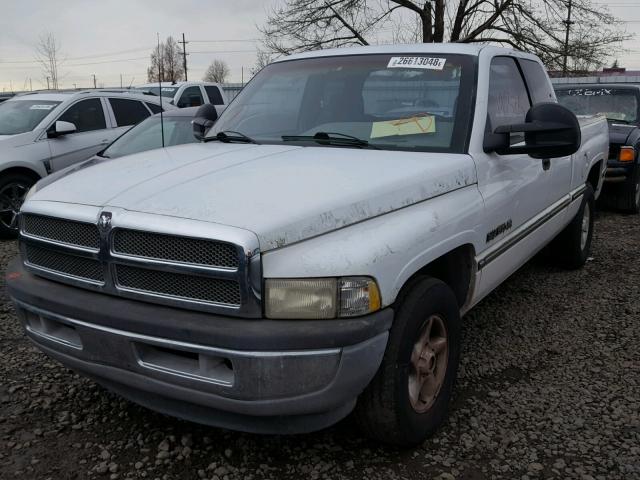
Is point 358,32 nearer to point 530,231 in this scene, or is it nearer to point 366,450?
point 530,231

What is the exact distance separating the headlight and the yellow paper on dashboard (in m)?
1.28

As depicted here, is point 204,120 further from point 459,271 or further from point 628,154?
point 628,154

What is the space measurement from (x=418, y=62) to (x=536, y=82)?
1.50 metres

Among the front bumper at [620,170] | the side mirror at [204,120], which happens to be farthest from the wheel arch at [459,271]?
the front bumper at [620,170]

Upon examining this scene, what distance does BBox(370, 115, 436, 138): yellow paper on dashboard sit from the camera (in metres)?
3.29

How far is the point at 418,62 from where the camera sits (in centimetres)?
355

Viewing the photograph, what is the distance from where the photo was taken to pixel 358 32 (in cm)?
2503

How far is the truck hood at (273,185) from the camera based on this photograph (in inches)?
90.0

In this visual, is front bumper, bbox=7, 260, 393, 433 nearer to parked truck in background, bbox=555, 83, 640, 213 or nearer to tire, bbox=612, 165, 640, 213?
parked truck in background, bbox=555, 83, 640, 213

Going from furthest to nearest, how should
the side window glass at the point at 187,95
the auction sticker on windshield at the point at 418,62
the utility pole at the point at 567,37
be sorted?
the utility pole at the point at 567,37, the side window glass at the point at 187,95, the auction sticker on windshield at the point at 418,62

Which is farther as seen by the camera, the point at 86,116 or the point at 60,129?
the point at 86,116

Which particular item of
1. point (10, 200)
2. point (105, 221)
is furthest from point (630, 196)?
point (10, 200)

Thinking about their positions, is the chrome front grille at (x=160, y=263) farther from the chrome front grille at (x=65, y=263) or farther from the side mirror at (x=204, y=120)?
the side mirror at (x=204, y=120)

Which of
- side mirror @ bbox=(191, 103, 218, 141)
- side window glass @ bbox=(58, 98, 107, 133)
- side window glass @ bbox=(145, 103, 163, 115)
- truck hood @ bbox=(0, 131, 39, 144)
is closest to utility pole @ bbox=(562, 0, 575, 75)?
side window glass @ bbox=(145, 103, 163, 115)
